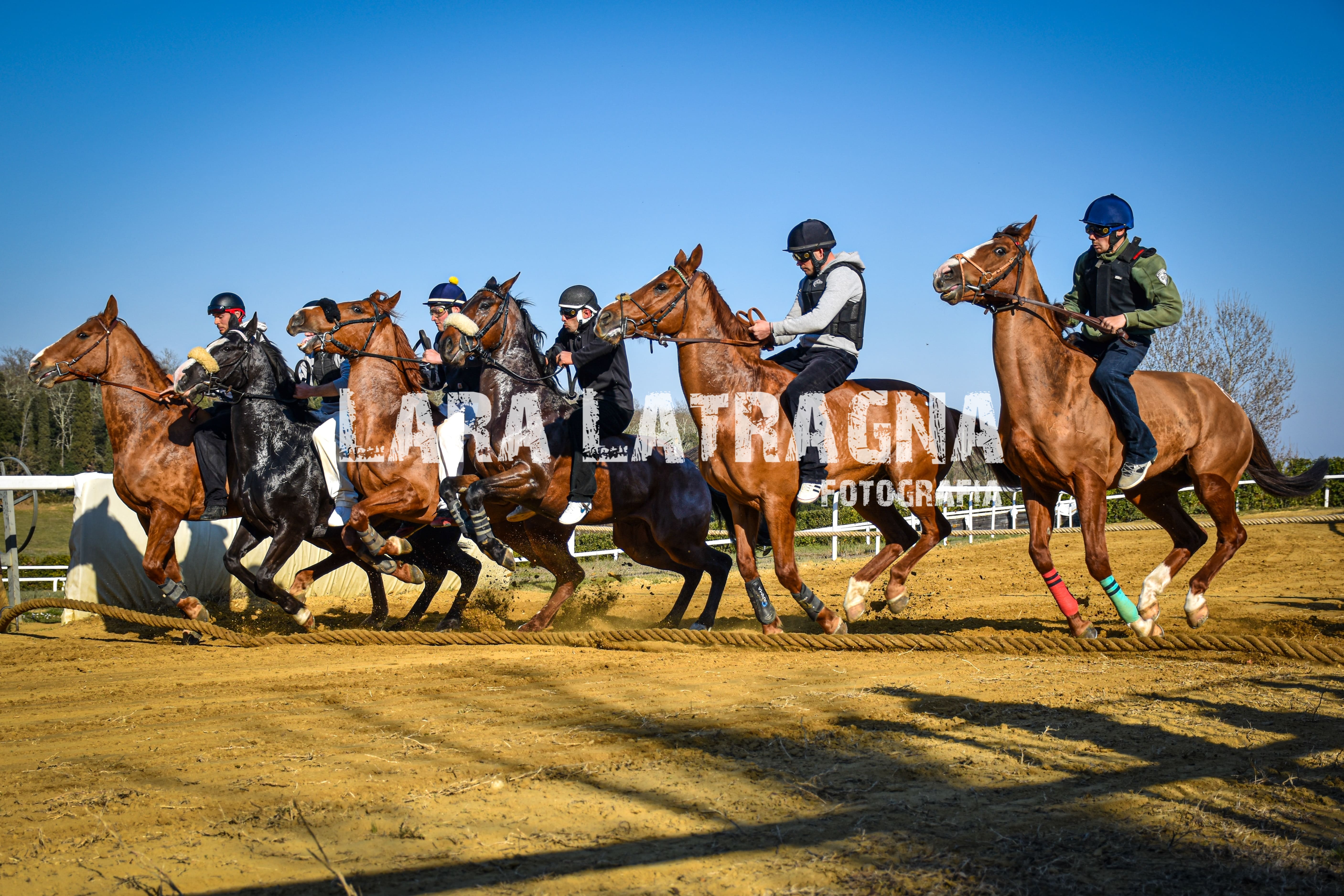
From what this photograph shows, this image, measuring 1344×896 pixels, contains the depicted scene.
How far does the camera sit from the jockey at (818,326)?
7.86 metres

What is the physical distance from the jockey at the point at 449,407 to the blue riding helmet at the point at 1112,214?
200 inches

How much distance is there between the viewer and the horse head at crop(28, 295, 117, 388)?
32.5 ft

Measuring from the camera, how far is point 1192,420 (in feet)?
24.9

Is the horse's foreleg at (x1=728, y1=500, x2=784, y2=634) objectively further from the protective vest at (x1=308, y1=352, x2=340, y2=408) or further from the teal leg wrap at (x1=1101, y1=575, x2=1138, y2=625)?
the protective vest at (x1=308, y1=352, x2=340, y2=408)

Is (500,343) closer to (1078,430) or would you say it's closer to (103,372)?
(103,372)

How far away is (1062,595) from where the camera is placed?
7.37 meters

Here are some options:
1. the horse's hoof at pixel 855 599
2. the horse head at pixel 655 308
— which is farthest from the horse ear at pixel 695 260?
the horse's hoof at pixel 855 599

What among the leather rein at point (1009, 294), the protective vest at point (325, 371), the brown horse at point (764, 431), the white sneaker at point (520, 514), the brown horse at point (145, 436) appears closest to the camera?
the leather rein at point (1009, 294)

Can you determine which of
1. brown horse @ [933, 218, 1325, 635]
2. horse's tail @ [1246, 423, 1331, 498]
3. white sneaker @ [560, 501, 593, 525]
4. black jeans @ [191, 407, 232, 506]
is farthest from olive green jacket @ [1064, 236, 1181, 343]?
black jeans @ [191, 407, 232, 506]

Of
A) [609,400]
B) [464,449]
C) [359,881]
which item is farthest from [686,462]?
[359,881]

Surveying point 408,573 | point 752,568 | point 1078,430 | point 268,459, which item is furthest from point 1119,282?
point 268,459

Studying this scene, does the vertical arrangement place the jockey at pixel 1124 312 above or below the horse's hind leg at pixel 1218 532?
above

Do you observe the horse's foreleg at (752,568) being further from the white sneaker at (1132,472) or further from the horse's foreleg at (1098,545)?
the white sneaker at (1132,472)

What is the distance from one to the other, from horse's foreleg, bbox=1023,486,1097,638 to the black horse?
593cm
